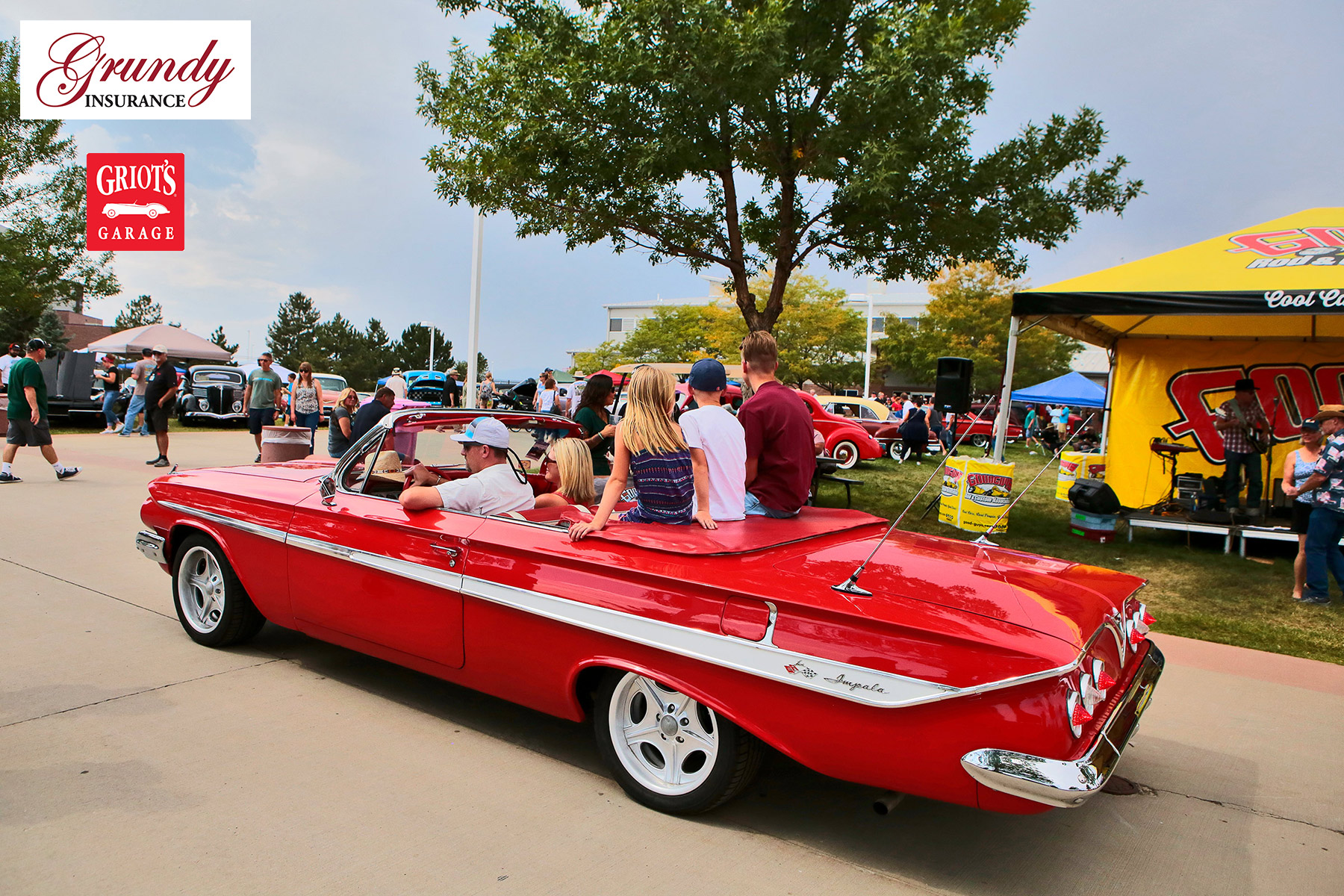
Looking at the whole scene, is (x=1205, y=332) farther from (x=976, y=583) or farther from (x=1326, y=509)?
(x=976, y=583)

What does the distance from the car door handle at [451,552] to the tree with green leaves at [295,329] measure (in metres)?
87.7

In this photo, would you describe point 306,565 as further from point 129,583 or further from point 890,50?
point 890,50

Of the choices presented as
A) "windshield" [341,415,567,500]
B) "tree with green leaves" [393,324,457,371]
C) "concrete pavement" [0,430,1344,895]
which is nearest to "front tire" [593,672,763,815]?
"concrete pavement" [0,430,1344,895]

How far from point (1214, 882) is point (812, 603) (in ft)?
5.57

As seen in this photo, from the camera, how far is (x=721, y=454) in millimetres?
3752

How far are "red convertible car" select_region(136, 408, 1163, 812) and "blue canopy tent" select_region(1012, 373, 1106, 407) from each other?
26.8 metres

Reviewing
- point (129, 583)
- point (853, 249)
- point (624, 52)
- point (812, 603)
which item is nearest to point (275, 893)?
point (812, 603)

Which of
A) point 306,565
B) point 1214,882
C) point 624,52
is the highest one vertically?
point 624,52

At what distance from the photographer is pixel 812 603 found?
277 centimetres

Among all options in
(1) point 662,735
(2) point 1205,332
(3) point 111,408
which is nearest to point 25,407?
(3) point 111,408

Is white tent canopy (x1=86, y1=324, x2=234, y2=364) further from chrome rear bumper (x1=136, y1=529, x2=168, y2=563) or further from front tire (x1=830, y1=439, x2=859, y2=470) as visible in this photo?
chrome rear bumper (x1=136, y1=529, x2=168, y2=563)

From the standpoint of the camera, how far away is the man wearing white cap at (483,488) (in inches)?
152

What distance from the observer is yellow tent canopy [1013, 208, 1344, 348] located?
7.50m

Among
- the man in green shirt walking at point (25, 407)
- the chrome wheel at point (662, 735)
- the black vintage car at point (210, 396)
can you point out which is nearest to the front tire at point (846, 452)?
the black vintage car at point (210, 396)
